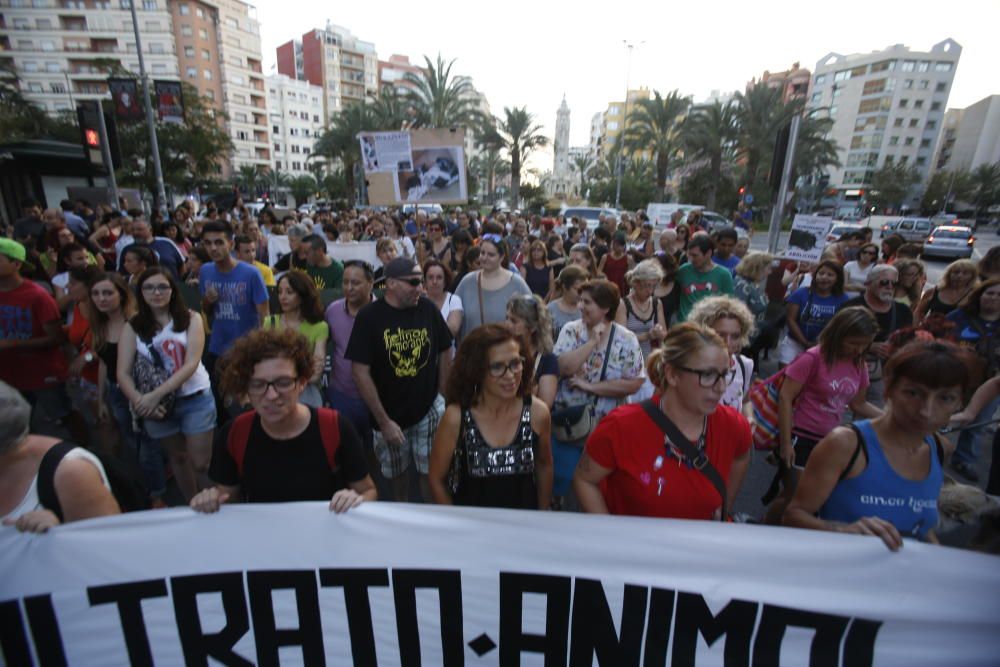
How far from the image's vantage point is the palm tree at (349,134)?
117ft

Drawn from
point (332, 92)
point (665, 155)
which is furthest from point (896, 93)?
point (332, 92)

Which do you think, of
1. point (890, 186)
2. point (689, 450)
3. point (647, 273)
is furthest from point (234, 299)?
point (890, 186)

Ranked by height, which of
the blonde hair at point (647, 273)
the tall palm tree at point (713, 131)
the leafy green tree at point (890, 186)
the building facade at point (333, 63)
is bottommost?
the blonde hair at point (647, 273)

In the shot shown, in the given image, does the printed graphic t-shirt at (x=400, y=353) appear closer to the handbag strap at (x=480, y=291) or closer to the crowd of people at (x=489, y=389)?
the crowd of people at (x=489, y=389)

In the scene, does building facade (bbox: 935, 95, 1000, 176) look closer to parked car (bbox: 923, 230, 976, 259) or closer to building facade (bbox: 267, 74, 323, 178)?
parked car (bbox: 923, 230, 976, 259)

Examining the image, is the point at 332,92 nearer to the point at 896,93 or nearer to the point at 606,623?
the point at 896,93

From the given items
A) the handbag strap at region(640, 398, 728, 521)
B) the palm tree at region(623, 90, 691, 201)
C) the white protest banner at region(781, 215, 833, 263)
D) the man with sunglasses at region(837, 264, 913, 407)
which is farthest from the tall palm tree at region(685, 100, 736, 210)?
the handbag strap at region(640, 398, 728, 521)

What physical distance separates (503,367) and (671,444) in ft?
2.47

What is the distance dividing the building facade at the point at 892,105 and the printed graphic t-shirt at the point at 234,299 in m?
80.8

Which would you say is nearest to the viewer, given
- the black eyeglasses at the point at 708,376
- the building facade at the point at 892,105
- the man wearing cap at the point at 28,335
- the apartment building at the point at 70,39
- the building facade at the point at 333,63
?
the black eyeglasses at the point at 708,376

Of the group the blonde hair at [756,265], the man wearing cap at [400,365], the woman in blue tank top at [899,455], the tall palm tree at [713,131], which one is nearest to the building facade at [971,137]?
the tall palm tree at [713,131]

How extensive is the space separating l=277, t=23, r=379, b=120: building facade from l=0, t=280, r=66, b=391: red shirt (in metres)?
83.9

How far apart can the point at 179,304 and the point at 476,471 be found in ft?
7.72

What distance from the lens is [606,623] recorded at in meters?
1.87
